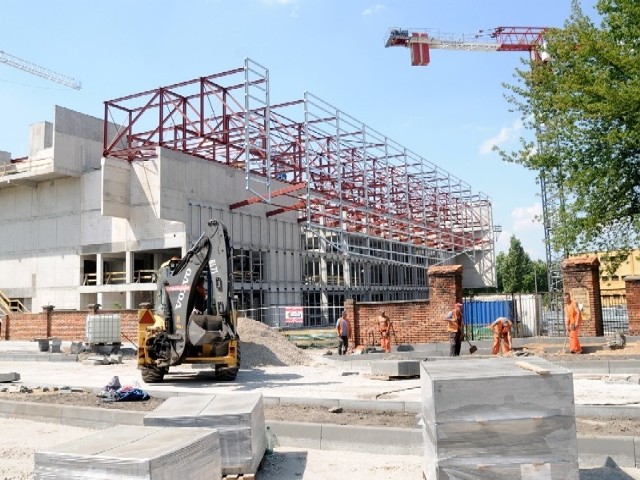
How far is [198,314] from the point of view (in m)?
13.2

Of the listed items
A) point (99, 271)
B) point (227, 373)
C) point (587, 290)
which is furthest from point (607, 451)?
point (99, 271)

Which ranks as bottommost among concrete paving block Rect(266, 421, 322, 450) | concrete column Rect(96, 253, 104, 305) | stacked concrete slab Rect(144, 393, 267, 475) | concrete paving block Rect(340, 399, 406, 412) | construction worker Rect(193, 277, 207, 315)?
concrete paving block Rect(266, 421, 322, 450)

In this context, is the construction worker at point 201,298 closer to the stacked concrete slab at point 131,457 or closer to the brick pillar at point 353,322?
the brick pillar at point 353,322

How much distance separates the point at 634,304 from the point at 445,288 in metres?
5.43

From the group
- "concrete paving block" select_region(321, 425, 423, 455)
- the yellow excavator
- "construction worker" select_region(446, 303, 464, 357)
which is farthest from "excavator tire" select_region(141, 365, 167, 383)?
"construction worker" select_region(446, 303, 464, 357)

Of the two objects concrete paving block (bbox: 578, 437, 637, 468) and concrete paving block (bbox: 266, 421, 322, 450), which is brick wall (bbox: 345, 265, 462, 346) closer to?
concrete paving block (bbox: 266, 421, 322, 450)

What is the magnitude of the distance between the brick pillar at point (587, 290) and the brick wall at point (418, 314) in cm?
337

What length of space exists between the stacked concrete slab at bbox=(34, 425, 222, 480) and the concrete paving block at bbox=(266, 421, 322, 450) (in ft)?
7.81

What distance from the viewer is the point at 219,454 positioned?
588 centimetres

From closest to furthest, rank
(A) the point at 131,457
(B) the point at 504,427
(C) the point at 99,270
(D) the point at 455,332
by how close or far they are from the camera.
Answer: (A) the point at 131,457, (B) the point at 504,427, (D) the point at 455,332, (C) the point at 99,270

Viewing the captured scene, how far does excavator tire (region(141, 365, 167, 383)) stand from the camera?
1381 cm

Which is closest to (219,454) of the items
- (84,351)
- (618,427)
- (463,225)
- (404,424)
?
(404,424)

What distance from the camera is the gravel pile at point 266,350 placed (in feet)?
59.8

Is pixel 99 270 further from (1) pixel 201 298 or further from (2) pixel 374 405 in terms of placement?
(2) pixel 374 405
